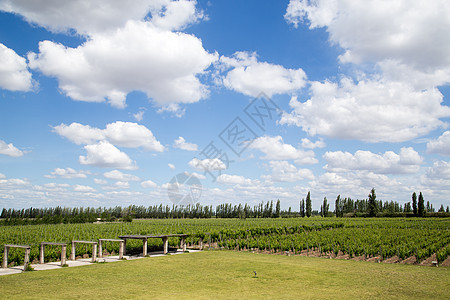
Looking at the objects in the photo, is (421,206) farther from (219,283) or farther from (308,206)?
(219,283)

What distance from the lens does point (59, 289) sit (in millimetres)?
9383

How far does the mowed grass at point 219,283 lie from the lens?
9.05 meters

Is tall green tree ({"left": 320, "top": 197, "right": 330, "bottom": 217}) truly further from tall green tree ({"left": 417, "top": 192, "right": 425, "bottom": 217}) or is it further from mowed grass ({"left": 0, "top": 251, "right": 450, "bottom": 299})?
mowed grass ({"left": 0, "top": 251, "right": 450, "bottom": 299})

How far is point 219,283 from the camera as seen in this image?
1074 centimetres

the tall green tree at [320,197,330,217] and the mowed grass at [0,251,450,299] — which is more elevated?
the mowed grass at [0,251,450,299]

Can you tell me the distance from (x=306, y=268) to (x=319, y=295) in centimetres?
571

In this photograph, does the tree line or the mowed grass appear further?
the tree line

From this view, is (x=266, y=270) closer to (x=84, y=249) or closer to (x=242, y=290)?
(x=242, y=290)

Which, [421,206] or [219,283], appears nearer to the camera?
[219,283]

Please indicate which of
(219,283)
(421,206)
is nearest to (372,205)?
(421,206)

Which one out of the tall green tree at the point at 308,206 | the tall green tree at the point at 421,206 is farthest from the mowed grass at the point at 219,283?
the tall green tree at the point at 308,206

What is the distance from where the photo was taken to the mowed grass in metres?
9.05

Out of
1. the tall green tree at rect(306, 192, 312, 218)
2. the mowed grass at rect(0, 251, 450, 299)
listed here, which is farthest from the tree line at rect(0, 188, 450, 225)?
the mowed grass at rect(0, 251, 450, 299)

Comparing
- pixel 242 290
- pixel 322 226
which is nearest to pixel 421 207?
pixel 322 226
